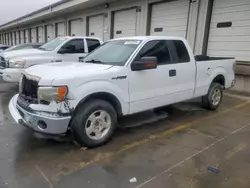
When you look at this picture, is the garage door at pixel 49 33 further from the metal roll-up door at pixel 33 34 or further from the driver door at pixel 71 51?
the driver door at pixel 71 51

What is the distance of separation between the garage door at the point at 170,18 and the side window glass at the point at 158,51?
646cm

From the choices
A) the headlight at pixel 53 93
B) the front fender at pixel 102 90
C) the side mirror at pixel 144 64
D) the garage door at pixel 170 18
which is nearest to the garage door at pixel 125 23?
the garage door at pixel 170 18

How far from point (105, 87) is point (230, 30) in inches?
288

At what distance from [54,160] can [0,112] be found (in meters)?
3.06

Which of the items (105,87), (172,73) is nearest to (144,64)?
(105,87)

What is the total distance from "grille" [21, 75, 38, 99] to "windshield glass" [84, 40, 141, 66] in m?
1.25

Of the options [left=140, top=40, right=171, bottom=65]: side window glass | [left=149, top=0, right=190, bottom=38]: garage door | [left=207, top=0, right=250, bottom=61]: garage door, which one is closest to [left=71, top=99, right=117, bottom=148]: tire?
[left=140, top=40, right=171, bottom=65]: side window glass

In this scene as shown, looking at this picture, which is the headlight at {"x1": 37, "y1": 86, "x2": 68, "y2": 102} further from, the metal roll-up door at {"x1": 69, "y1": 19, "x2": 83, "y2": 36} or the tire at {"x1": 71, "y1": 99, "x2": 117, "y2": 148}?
the metal roll-up door at {"x1": 69, "y1": 19, "x2": 83, "y2": 36}

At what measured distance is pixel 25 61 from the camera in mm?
7105

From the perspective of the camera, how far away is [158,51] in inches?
177

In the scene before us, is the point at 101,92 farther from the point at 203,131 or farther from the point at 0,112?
the point at 0,112

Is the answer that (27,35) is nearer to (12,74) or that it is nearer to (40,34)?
(40,34)

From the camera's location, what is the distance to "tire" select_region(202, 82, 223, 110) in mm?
5719

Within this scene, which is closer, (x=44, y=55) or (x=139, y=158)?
(x=139, y=158)
